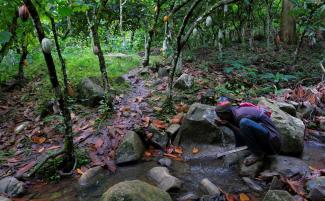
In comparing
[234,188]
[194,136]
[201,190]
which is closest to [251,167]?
[234,188]

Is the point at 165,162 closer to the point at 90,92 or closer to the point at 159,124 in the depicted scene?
the point at 159,124

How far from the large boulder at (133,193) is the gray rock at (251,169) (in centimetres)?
159

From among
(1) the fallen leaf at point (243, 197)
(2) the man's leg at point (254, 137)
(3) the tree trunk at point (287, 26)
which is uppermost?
(3) the tree trunk at point (287, 26)

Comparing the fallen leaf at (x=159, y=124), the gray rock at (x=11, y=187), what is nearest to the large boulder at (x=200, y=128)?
the fallen leaf at (x=159, y=124)

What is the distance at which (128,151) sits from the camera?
19.4 ft

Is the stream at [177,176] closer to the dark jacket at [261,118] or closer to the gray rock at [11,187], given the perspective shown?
the gray rock at [11,187]

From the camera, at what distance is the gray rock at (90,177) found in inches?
207

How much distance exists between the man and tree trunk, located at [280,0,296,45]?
9.93 metres

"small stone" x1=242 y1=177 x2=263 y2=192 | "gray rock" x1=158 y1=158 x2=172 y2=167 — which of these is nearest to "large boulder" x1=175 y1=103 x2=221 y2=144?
"gray rock" x1=158 y1=158 x2=172 y2=167

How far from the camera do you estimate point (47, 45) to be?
4742 millimetres

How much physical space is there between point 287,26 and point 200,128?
383 inches

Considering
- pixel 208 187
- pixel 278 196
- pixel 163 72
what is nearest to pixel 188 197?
pixel 208 187

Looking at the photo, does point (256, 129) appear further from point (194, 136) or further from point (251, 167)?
point (194, 136)

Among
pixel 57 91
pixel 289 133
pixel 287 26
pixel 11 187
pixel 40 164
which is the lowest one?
pixel 11 187
